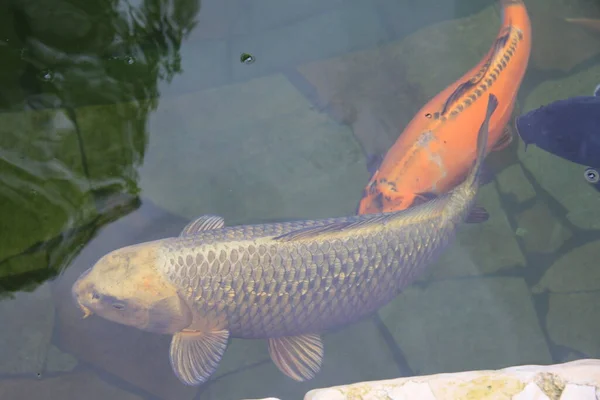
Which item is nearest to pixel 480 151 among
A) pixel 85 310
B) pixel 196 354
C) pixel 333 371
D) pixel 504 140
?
pixel 504 140

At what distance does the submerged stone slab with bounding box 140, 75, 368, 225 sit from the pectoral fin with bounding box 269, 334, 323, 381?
2.33 ft

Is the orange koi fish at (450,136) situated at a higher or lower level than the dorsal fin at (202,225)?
higher

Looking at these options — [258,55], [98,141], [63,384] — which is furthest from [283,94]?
[63,384]

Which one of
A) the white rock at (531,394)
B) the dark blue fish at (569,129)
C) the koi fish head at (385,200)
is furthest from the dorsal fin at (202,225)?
the dark blue fish at (569,129)

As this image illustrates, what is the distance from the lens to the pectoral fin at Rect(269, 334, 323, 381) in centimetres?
250

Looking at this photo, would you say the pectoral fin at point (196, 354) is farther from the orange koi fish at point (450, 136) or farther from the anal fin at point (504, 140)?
the anal fin at point (504, 140)

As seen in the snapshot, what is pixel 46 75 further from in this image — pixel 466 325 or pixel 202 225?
pixel 466 325

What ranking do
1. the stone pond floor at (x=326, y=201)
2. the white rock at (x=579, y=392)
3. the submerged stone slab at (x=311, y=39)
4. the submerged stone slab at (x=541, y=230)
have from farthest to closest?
1. the submerged stone slab at (x=311, y=39)
2. the submerged stone slab at (x=541, y=230)
3. the stone pond floor at (x=326, y=201)
4. the white rock at (x=579, y=392)

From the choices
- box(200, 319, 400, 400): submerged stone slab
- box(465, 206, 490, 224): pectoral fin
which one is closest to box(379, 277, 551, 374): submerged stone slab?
box(200, 319, 400, 400): submerged stone slab

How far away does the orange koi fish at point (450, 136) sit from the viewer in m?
2.72

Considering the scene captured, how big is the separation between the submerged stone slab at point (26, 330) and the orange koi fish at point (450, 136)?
5.28 feet

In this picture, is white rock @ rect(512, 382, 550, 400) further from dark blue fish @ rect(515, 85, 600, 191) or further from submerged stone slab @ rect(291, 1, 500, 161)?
submerged stone slab @ rect(291, 1, 500, 161)

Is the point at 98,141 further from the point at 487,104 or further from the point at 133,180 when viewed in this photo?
the point at 487,104

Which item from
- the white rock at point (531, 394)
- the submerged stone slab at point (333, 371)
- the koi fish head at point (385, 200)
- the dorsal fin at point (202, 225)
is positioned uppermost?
the koi fish head at point (385, 200)
